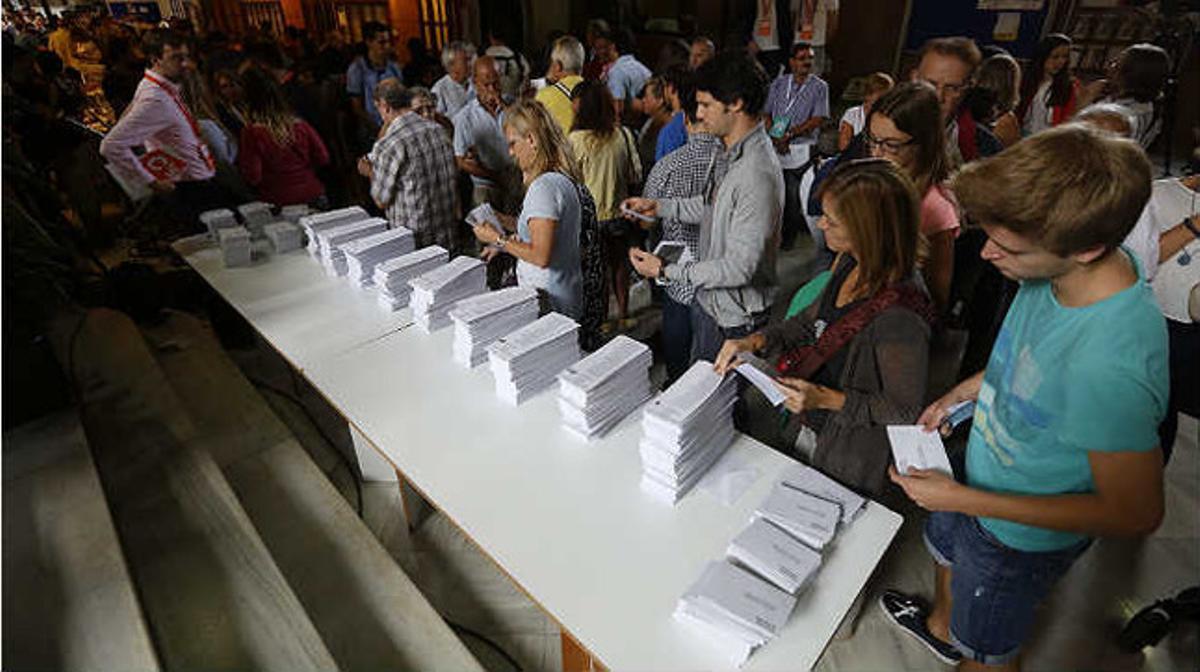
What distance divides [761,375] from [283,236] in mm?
2654

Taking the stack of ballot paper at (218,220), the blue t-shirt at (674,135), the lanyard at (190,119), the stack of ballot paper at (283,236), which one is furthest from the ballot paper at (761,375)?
the lanyard at (190,119)

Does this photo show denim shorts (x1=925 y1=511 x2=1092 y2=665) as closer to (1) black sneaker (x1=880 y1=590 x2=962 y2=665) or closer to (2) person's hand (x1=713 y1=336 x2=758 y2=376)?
(1) black sneaker (x1=880 y1=590 x2=962 y2=665)

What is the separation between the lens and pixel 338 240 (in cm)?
287

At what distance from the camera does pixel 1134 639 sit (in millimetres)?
2064

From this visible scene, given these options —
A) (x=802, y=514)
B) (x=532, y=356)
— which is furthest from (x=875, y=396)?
(x=532, y=356)

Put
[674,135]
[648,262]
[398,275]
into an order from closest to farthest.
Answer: [648,262]
[398,275]
[674,135]

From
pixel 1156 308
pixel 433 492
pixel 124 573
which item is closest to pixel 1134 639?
pixel 1156 308

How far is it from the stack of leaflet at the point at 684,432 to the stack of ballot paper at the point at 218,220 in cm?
289

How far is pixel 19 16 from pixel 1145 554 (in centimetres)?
1481

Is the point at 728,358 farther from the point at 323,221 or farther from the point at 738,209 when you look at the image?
the point at 323,221

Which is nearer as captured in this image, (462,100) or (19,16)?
(462,100)

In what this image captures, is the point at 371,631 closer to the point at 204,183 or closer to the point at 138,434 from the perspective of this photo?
the point at 138,434

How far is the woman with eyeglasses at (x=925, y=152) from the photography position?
2105 millimetres

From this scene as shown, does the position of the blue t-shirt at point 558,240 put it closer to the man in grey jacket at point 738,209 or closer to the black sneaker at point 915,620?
the man in grey jacket at point 738,209
